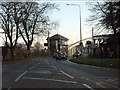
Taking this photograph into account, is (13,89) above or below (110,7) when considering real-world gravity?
below

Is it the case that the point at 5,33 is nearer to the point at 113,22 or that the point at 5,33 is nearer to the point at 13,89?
the point at 113,22

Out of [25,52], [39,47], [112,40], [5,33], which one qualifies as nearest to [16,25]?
[5,33]

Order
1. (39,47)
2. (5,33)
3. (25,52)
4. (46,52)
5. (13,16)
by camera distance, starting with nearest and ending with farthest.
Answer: (13,16), (5,33), (25,52), (46,52), (39,47)

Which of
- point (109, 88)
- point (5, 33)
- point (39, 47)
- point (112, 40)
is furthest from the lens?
point (39, 47)

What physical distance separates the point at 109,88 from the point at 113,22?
23249mm

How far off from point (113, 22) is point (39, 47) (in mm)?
101844

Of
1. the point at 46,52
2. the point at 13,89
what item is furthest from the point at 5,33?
the point at 13,89

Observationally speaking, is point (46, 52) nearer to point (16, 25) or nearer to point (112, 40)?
point (16, 25)

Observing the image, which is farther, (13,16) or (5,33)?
(5,33)

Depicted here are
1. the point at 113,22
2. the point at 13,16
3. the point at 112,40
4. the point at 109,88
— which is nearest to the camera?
the point at 109,88

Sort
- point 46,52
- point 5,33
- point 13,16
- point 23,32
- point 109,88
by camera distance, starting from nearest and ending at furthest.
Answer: point 109,88 → point 13,16 → point 5,33 → point 23,32 → point 46,52

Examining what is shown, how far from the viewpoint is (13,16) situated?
7025 centimetres

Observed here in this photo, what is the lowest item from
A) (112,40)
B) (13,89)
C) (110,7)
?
(13,89)

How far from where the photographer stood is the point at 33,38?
84.1 meters
